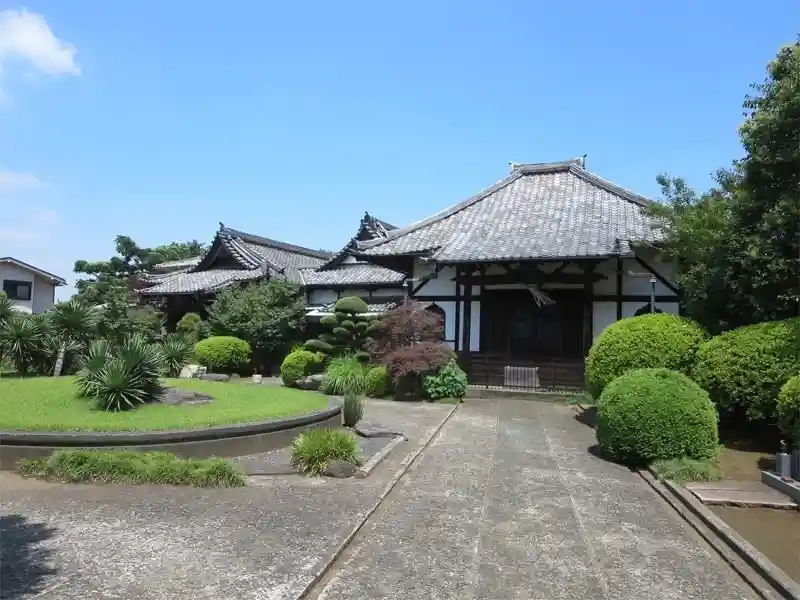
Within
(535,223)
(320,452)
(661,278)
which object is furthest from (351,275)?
(320,452)

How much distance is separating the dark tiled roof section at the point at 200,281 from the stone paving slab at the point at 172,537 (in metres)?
19.5

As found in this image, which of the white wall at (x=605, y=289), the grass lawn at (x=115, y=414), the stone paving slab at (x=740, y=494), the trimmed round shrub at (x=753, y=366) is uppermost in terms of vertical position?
the white wall at (x=605, y=289)

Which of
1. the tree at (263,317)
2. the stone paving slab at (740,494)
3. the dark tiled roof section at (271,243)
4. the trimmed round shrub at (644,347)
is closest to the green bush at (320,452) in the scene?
the stone paving slab at (740,494)

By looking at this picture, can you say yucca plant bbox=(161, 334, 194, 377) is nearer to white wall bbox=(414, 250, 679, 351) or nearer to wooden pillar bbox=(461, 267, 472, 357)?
white wall bbox=(414, 250, 679, 351)

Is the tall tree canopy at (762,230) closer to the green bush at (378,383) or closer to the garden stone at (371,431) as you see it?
the garden stone at (371,431)

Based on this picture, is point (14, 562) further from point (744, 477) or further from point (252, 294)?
point (252, 294)

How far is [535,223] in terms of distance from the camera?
2003 cm

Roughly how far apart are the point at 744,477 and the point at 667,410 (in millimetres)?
1378

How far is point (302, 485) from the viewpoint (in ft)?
25.0

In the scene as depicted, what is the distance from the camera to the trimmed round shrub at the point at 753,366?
9.67m

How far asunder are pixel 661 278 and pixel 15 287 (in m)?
40.0

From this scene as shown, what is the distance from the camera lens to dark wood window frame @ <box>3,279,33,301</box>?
39.2 meters

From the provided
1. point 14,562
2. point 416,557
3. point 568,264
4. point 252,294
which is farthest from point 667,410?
point 252,294

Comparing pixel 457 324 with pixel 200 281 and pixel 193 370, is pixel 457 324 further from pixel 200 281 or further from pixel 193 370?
pixel 200 281
